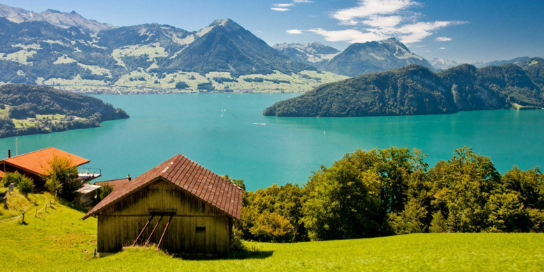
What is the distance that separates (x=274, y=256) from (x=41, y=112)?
200m

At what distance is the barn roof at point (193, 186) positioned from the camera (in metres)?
16.0

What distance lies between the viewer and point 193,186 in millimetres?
16750

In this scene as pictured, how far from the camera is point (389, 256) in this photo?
47.7 ft

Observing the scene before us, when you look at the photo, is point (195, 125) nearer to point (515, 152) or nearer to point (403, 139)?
point (403, 139)

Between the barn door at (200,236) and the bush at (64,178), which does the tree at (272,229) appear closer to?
the barn door at (200,236)

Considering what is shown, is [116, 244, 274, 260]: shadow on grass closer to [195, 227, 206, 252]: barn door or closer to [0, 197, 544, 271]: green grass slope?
[0, 197, 544, 271]: green grass slope

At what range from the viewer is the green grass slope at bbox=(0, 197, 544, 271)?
1234cm

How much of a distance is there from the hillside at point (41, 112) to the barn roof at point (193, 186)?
6423 inches

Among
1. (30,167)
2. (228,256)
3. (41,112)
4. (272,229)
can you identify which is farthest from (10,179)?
(41,112)

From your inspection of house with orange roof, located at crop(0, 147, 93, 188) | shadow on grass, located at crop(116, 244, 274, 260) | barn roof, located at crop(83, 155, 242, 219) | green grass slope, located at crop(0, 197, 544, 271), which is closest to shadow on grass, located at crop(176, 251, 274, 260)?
shadow on grass, located at crop(116, 244, 274, 260)

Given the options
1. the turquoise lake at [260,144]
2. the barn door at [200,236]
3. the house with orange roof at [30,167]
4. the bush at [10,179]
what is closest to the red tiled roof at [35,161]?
the house with orange roof at [30,167]

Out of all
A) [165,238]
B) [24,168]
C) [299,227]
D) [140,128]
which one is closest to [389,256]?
[165,238]

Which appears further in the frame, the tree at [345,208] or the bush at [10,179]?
the tree at [345,208]

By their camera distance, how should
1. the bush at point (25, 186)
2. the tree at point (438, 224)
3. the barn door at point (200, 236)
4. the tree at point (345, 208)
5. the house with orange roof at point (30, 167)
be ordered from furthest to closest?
the house with orange roof at point (30, 167) → the tree at point (345, 208) → the tree at point (438, 224) → the bush at point (25, 186) → the barn door at point (200, 236)
